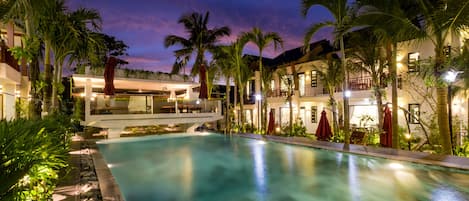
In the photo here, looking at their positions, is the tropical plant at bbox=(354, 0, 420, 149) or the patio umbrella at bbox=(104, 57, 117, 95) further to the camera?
the patio umbrella at bbox=(104, 57, 117, 95)

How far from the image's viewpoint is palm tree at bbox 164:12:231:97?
21.4 meters

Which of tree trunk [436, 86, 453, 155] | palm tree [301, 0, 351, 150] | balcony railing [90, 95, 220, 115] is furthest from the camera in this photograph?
balcony railing [90, 95, 220, 115]

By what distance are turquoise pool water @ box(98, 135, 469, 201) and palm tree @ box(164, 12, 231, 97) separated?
34.7 ft

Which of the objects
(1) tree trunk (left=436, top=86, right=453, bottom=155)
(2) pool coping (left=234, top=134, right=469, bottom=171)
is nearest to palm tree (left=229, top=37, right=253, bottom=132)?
(2) pool coping (left=234, top=134, right=469, bottom=171)

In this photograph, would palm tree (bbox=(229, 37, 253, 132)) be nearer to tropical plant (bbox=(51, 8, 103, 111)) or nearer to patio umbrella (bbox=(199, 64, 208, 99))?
patio umbrella (bbox=(199, 64, 208, 99))

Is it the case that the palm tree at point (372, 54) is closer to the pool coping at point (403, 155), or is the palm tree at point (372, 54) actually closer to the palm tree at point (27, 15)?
the pool coping at point (403, 155)

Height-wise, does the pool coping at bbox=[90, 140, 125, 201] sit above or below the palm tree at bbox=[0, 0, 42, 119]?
below

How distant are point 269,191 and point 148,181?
3.66 meters

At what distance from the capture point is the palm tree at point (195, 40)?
70.1ft

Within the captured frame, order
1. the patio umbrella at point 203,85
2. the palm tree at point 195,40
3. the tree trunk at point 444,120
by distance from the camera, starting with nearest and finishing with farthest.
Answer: the tree trunk at point 444,120 < the patio umbrella at point 203,85 < the palm tree at point 195,40

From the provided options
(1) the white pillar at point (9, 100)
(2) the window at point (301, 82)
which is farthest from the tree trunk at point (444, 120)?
(1) the white pillar at point (9, 100)

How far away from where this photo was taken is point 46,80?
8523 millimetres

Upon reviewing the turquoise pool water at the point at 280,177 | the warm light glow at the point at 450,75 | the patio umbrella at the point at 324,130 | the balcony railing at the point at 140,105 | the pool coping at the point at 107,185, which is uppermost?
the warm light glow at the point at 450,75

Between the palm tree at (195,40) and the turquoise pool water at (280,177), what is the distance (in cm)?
1057
